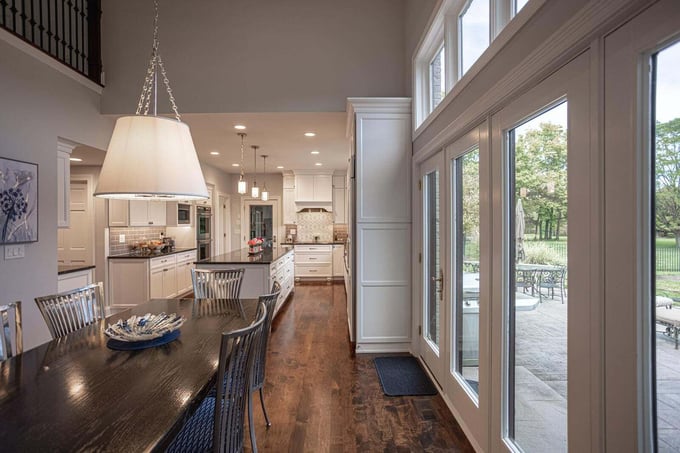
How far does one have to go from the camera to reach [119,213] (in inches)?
217

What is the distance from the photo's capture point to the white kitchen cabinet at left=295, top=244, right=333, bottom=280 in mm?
8156

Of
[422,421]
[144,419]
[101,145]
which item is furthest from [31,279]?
[422,421]

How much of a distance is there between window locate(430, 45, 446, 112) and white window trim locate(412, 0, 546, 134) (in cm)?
9

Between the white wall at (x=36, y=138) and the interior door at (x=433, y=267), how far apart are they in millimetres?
3601

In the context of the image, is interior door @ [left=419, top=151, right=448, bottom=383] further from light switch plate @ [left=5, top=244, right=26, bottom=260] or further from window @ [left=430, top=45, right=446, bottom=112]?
light switch plate @ [left=5, top=244, right=26, bottom=260]

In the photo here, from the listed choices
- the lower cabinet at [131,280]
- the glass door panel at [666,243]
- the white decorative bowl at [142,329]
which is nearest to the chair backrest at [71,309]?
the white decorative bowl at [142,329]

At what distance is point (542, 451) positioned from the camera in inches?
59.7

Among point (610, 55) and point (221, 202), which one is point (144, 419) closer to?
point (610, 55)

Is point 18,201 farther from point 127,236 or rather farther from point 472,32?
point 472,32

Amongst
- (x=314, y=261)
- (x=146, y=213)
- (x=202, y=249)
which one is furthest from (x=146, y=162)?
(x=314, y=261)

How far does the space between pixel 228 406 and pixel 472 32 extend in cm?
255

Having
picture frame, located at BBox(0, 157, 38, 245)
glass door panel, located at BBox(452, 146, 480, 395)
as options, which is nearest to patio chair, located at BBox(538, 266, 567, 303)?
glass door panel, located at BBox(452, 146, 480, 395)

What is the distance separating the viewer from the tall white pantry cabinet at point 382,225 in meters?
3.69

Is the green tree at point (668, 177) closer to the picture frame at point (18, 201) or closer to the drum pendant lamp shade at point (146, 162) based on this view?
the drum pendant lamp shade at point (146, 162)
